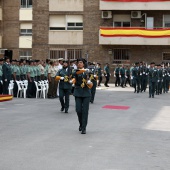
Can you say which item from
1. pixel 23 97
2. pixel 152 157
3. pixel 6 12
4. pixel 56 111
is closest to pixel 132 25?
pixel 6 12

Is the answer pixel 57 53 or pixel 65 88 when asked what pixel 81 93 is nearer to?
pixel 65 88

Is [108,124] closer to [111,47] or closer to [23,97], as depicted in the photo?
[23,97]

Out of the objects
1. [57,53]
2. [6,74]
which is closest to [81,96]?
[6,74]

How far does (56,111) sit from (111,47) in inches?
1188

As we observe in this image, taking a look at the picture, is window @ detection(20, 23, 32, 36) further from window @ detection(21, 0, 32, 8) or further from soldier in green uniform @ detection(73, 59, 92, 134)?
soldier in green uniform @ detection(73, 59, 92, 134)

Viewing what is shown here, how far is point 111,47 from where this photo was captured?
159 feet

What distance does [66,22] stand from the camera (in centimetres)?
4897

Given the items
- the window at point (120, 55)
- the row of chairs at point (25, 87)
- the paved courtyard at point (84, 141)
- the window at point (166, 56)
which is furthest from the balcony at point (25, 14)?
the paved courtyard at point (84, 141)

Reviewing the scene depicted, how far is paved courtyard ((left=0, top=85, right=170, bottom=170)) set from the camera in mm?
8953

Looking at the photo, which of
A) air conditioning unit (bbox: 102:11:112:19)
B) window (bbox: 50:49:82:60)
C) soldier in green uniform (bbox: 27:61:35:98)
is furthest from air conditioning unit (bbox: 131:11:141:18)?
soldier in green uniform (bbox: 27:61:35:98)

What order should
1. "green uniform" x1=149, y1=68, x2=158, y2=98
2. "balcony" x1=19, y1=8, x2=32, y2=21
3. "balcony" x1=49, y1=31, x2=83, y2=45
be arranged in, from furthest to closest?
"balcony" x1=19, y1=8, x2=32, y2=21
"balcony" x1=49, y1=31, x2=83, y2=45
"green uniform" x1=149, y1=68, x2=158, y2=98

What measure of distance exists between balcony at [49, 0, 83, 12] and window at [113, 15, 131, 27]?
138 inches

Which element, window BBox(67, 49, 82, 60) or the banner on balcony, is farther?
window BBox(67, 49, 82, 60)

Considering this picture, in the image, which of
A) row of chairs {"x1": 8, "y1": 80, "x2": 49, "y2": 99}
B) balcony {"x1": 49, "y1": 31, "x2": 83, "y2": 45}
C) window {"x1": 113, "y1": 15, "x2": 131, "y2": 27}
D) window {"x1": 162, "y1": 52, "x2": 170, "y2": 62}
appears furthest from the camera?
window {"x1": 113, "y1": 15, "x2": 131, "y2": 27}
